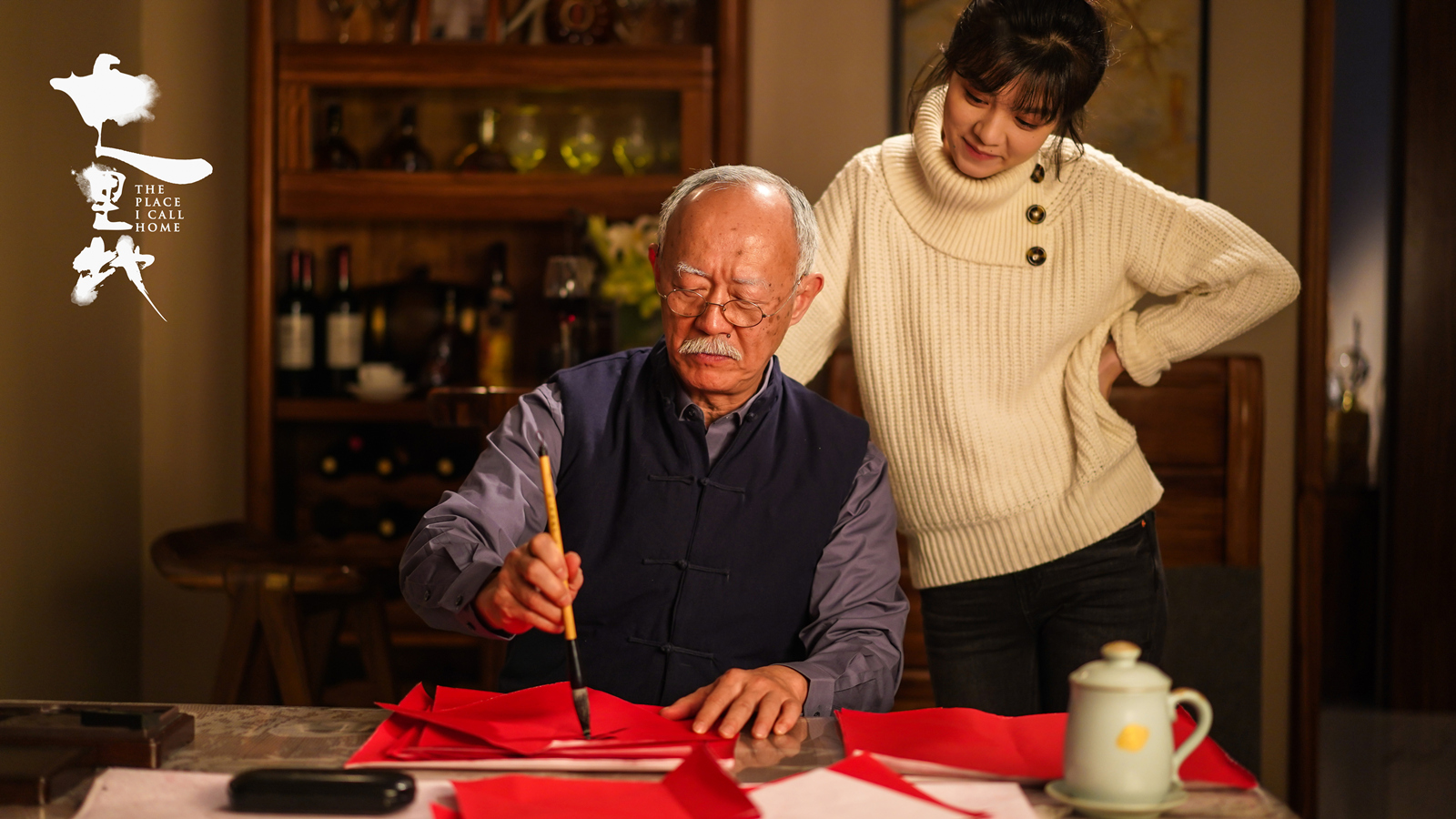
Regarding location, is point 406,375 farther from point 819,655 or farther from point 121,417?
point 819,655

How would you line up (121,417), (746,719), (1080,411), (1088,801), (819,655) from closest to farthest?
(1088,801) < (746,719) < (819,655) < (1080,411) < (121,417)

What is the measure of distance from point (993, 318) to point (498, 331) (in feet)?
5.85

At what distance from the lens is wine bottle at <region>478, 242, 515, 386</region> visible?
3205mm

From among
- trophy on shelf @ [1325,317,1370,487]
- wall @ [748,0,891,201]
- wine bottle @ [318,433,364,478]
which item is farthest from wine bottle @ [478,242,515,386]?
trophy on shelf @ [1325,317,1370,487]

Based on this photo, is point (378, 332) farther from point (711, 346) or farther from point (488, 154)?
point (711, 346)

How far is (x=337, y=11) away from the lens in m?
3.24

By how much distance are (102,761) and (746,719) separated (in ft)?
1.77

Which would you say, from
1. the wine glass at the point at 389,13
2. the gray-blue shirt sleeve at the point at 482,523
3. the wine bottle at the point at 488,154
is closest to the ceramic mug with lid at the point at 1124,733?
the gray-blue shirt sleeve at the point at 482,523

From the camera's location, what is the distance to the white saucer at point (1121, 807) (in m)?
0.86

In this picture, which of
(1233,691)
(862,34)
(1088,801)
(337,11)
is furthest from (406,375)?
(1088,801)

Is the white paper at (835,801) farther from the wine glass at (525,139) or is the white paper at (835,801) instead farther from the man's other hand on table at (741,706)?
the wine glass at (525,139)

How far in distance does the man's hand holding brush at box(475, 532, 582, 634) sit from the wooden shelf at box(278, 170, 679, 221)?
6.82 feet

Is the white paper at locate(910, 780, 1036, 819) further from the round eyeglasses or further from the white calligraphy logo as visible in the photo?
the white calligraphy logo

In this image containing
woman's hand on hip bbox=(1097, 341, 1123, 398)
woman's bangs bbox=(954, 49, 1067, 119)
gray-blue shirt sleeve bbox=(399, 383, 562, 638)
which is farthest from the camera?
woman's hand on hip bbox=(1097, 341, 1123, 398)
